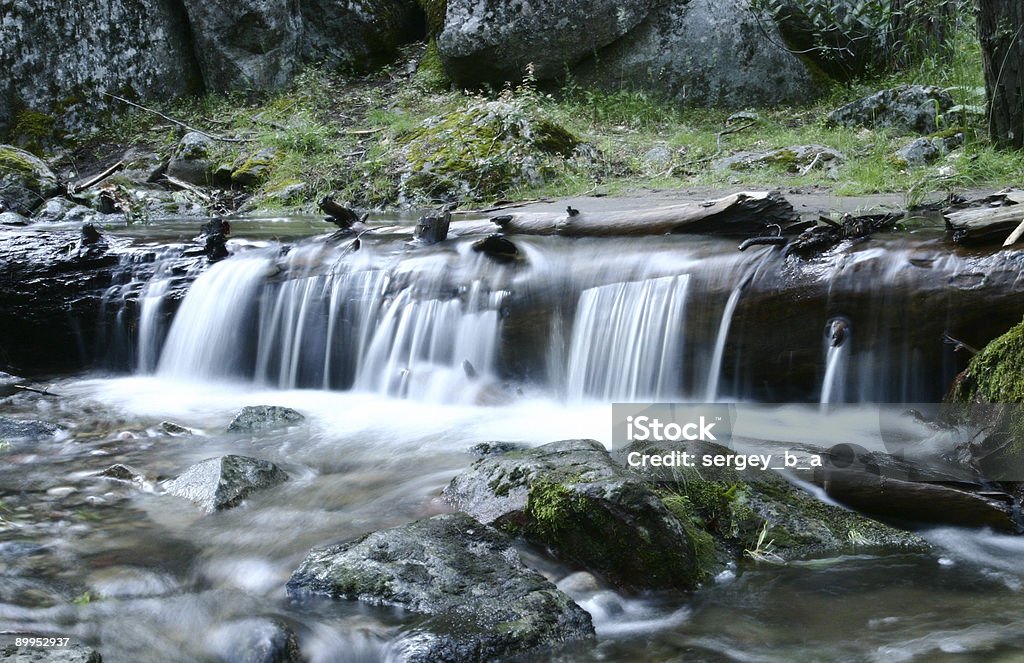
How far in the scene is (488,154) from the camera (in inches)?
432

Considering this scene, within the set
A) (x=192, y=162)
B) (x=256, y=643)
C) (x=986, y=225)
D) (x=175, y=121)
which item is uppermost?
(x=175, y=121)

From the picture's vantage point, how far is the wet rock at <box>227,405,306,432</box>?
5.67 meters

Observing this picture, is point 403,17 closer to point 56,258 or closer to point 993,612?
point 56,258

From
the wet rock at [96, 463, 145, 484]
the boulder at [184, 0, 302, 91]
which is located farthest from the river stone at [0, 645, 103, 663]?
the boulder at [184, 0, 302, 91]

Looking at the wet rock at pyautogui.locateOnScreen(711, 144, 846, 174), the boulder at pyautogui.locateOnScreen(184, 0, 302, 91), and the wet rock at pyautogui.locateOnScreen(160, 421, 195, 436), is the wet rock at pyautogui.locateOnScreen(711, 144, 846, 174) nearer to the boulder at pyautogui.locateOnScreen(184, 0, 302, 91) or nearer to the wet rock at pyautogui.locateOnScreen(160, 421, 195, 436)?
the wet rock at pyautogui.locateOnScreen(160, 421, 195, 436)

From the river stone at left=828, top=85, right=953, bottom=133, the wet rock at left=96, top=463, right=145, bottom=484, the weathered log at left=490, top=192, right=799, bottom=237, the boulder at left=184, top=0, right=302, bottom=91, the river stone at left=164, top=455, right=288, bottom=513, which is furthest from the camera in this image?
the boulder at left=184, top=0, right=302, bottom=91

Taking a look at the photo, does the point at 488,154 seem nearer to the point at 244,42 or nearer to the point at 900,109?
the point at 900,109

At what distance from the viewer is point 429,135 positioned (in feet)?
39.5

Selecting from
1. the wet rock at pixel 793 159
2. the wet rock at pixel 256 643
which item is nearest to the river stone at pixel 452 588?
the wet rock at pixel 256 643

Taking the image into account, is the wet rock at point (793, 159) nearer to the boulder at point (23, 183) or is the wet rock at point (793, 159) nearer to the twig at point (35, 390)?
the twig at point (35, 390)

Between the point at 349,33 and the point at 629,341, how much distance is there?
12315 millimetres

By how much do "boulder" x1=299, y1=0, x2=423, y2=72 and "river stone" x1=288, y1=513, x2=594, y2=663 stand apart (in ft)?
45.8

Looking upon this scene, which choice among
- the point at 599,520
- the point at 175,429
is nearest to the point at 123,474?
the point at 175,429

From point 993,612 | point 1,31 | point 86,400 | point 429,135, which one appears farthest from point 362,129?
point 993,612
